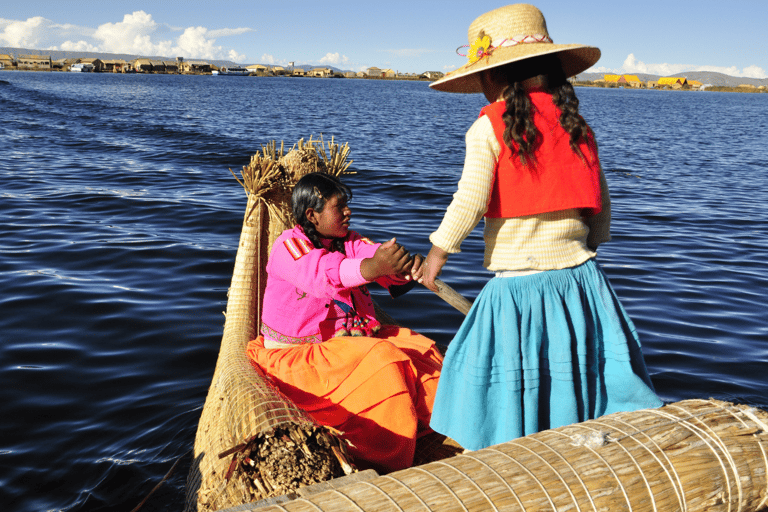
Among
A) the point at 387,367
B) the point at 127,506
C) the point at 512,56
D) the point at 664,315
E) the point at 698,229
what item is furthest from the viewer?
the point at 698,229

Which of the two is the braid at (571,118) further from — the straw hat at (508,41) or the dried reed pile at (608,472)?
the dried reed pile at (608,472)

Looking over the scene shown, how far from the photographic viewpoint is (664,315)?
5766mm

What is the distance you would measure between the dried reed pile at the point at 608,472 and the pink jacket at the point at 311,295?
4.01 ft

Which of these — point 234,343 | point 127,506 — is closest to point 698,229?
point 234,343

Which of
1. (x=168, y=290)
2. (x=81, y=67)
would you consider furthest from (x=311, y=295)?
(x=81, y=67)

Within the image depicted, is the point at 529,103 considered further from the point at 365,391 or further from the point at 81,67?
the point at 81,67

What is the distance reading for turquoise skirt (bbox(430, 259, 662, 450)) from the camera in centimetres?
203

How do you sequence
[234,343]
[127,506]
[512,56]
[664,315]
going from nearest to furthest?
[512,56], [127,506], [234,343], [664,315]

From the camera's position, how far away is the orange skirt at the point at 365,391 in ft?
8.41

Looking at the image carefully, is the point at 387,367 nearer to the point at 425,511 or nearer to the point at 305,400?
the point at 305,400

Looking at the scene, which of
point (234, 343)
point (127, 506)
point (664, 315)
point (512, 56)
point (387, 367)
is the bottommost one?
point (127, 506)

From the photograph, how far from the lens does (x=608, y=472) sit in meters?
1.67

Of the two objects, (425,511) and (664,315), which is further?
(664,315)

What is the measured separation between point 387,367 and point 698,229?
8.02 metres
